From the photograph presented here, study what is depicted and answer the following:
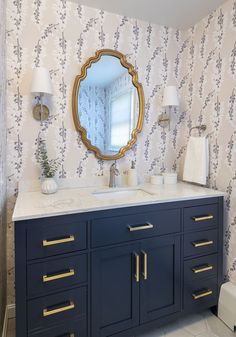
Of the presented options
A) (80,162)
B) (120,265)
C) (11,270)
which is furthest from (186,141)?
(11,270)

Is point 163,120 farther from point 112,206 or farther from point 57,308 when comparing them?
point 57,308

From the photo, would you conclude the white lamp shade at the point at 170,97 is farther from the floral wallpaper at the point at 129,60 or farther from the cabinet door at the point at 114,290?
the cabinet door at the point at 114,290

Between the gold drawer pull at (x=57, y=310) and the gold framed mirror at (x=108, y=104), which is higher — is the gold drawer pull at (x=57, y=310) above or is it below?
below

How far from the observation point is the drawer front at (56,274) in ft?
3.94

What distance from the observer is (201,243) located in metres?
1.66

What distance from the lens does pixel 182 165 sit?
2250mm

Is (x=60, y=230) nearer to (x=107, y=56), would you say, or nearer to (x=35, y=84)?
(x=35, y=84)

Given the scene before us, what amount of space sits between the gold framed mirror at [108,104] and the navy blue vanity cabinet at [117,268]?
70 cm

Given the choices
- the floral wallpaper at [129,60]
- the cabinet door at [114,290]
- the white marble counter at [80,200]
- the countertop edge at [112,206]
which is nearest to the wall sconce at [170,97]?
the floral wallpaper at [129,60]

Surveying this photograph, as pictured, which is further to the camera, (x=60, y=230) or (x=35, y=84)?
(x=35, y=84)

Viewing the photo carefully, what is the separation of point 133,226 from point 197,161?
0.86 meters

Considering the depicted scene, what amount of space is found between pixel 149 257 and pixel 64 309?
1.89ft

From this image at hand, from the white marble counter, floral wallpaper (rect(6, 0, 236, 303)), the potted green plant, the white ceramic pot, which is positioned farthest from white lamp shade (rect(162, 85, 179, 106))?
the white ceramic pot

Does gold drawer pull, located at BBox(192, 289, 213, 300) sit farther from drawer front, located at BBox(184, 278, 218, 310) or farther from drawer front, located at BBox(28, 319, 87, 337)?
drawer front, located at BBox(28, 319, 87, 337)
